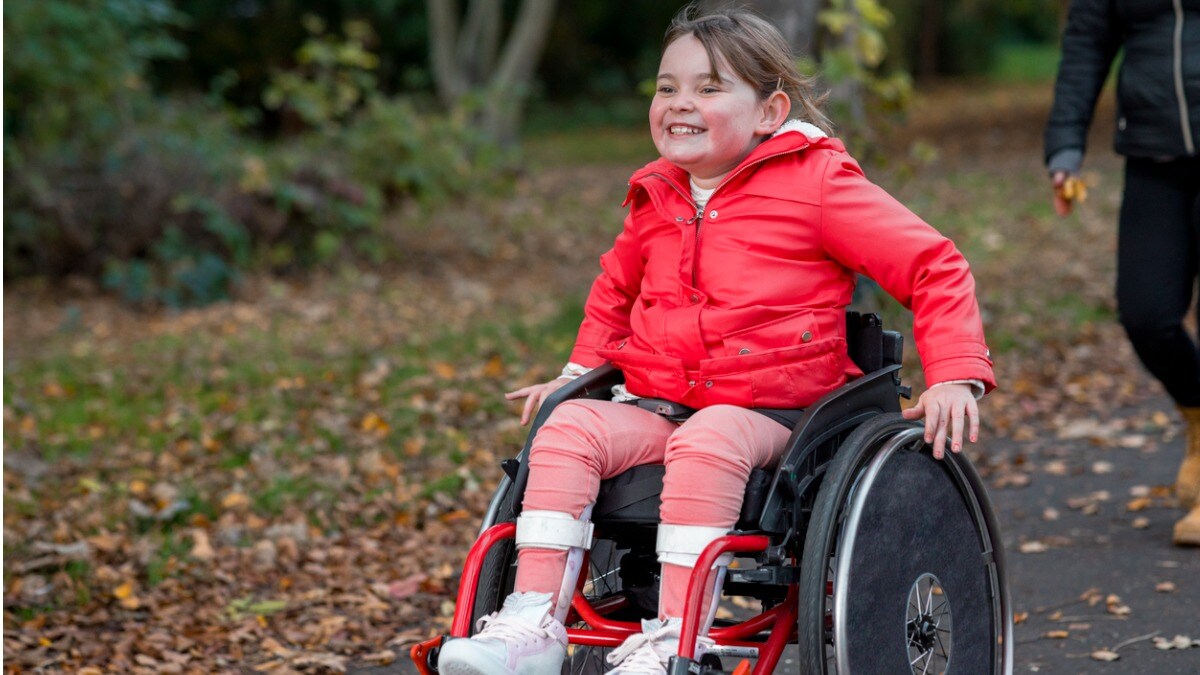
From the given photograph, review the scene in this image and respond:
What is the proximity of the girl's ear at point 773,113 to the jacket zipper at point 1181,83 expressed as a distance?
5.56 feet

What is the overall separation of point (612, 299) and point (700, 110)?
0.50 m

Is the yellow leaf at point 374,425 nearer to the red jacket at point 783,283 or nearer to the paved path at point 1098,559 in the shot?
the paved path at point 1098,559

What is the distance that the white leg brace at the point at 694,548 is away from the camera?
2.47m

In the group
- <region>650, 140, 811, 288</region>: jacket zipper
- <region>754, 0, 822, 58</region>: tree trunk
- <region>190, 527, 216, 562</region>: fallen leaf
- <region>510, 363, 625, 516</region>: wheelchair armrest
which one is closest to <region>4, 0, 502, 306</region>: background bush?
<region>754, 0, 822, 58</region>: tree trunk

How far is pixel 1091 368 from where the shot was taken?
23.2ft

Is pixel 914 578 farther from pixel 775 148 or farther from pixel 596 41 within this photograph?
pixel 596 41

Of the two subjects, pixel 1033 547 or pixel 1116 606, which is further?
pixel 1033 547

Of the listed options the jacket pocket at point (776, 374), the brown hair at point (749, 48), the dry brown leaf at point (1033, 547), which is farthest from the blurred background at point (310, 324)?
the brown hair at point (749, 48)

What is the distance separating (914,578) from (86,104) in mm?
8836

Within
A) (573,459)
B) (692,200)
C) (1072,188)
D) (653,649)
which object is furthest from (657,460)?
(1072,188)

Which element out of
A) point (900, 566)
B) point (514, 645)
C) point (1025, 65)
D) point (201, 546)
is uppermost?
point (1025, 65)

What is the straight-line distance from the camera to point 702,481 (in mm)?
2496

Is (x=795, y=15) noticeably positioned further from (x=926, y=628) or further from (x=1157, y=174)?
(x=926, y=628)

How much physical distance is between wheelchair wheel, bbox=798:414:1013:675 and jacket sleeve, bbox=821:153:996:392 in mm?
164
